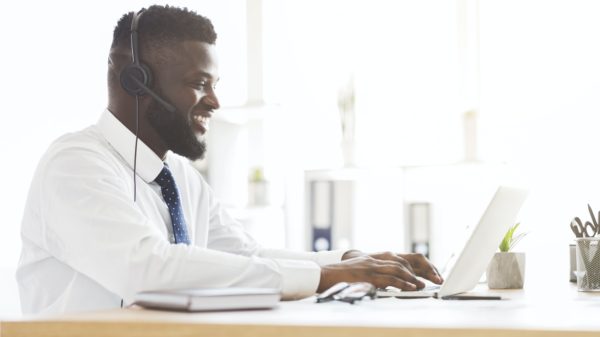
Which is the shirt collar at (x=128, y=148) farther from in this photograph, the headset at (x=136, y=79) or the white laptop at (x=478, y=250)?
the white laptop at (x=478, y=250)

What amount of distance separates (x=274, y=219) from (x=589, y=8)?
5.45 ft

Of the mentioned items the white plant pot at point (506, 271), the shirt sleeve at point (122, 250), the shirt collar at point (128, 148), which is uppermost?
the shirt collar at point (128, 148)

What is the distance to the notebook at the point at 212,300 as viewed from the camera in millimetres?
1173

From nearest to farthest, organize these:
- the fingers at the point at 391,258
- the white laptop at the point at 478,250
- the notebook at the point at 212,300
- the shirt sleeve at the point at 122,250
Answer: the notebook at the point at 212,300 < the shirt sleeve at the point at 122,250 < the white laptop at the point at 478,250 < the fingers at the point at 391,258

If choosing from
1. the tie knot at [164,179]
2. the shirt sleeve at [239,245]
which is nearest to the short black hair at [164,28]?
the tie knot at [164,179]

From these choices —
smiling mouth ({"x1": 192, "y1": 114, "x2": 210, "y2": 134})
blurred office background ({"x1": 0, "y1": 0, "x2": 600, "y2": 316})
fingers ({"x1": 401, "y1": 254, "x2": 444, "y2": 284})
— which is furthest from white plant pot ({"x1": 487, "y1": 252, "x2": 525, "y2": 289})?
blurred office background ({"x1": 0, "y1": 0, "x2": 600, "y2": 316})

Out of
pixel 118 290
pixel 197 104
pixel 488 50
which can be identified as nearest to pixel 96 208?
pixel 118 290

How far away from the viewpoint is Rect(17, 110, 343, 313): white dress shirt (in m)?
1.52

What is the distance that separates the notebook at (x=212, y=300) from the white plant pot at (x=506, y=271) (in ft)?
3.26

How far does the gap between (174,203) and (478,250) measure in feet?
2.43

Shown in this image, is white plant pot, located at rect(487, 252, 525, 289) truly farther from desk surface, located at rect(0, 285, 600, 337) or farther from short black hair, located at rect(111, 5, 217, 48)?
short black hair, located at rect(111, 5, 217, 48)

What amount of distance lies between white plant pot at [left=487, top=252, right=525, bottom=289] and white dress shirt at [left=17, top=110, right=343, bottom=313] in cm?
40

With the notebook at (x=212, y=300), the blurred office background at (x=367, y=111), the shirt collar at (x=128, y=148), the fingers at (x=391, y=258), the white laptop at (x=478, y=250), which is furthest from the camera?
the blurred office background at (x=367, y=111)

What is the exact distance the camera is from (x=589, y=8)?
11.5ft
